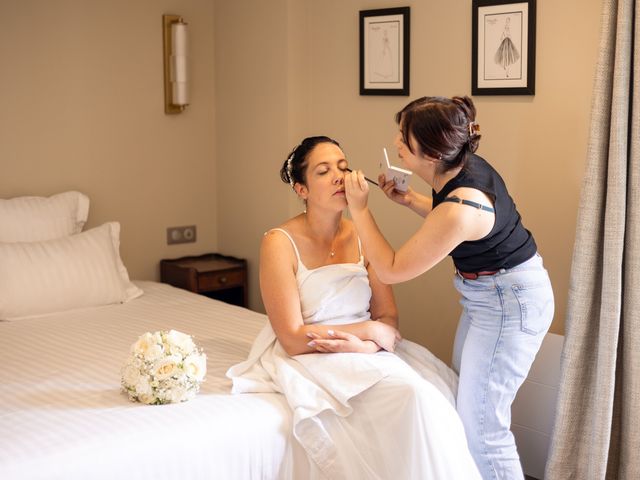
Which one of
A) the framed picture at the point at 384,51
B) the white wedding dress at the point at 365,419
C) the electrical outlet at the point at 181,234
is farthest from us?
the electrical outlet at the point at 181,234

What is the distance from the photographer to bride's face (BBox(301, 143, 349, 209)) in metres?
2.87

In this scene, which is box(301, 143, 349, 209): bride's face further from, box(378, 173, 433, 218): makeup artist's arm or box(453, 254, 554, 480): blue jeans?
box(453, 254, 554, 480): blue jeans

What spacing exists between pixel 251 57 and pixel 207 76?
349mm

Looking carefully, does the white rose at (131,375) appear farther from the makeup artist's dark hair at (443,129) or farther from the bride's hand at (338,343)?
the makeup artist's dark hair at (443,129)

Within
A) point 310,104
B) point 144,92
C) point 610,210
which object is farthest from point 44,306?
point 610,210

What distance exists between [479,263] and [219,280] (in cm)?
215

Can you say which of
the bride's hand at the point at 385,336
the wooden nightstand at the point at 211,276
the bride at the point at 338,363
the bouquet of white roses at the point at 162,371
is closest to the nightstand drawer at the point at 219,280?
the wooden nightstand at the point at 211,276

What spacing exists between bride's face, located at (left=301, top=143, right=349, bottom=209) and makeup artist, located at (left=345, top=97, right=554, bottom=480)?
7.9 inches

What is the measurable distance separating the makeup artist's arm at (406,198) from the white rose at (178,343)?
0.83m

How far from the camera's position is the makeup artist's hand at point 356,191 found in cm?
264

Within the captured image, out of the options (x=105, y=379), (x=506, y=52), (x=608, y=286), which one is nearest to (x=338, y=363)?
(x=105, y=379)

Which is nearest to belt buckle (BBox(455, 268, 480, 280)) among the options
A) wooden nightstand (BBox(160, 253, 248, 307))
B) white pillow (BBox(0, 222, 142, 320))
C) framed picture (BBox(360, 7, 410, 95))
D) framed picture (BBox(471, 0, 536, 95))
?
framed picture (BBox(471, 0, 536, 95))

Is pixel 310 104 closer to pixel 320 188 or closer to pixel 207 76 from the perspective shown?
pixel 207 76

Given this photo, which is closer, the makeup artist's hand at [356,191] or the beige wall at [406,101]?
the makeup artist's hand at [356,191]
